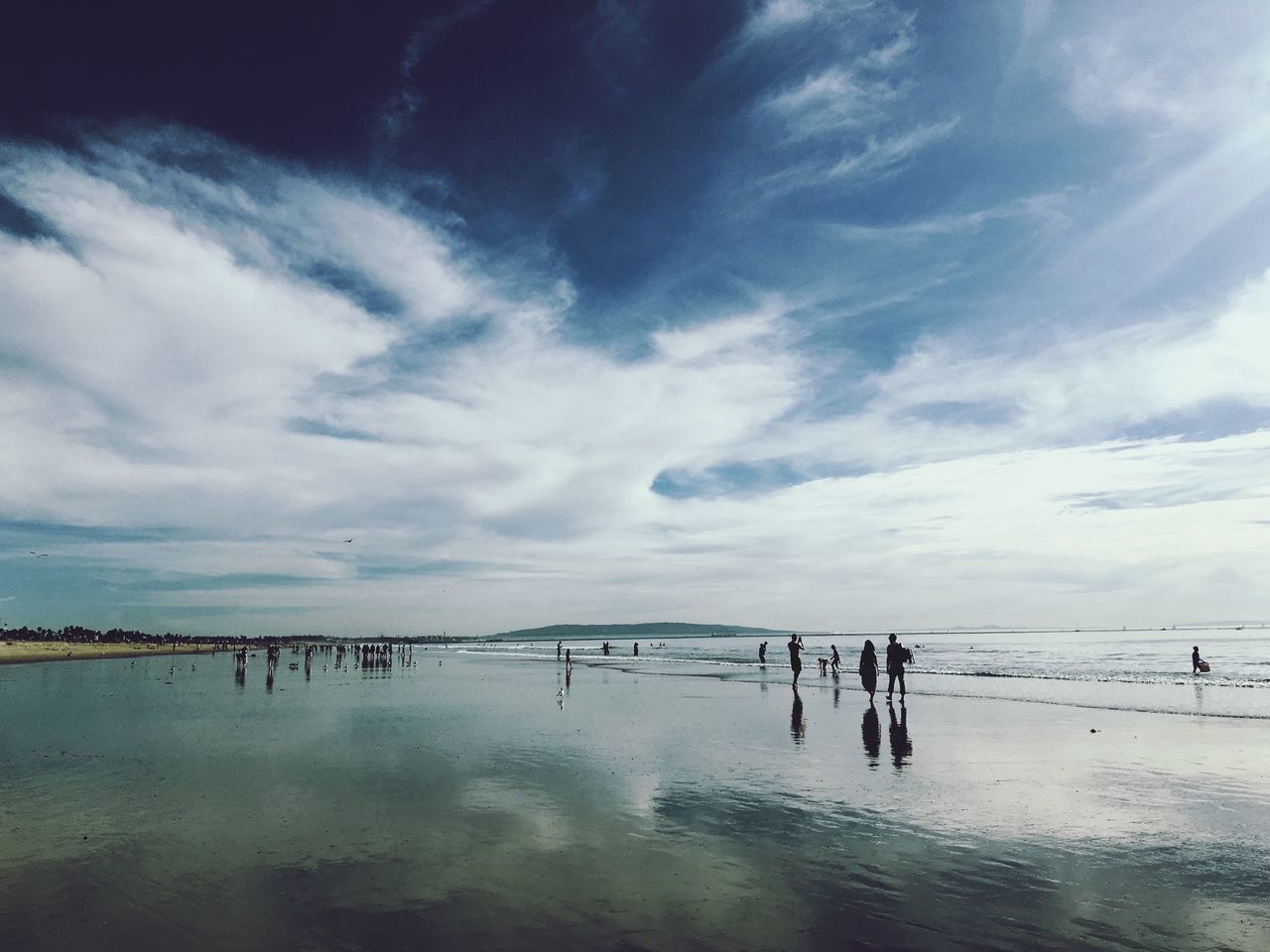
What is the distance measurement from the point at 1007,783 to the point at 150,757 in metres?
19.8

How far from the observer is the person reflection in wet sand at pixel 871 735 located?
18123mm

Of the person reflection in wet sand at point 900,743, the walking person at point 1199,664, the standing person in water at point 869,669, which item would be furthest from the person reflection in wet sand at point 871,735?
the walking person at point 1199,664

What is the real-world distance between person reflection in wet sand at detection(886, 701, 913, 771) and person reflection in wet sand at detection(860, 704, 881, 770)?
37 centimetres

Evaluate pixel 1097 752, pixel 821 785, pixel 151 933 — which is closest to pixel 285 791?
pixel 151 933

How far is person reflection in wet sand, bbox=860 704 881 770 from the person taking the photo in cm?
1812

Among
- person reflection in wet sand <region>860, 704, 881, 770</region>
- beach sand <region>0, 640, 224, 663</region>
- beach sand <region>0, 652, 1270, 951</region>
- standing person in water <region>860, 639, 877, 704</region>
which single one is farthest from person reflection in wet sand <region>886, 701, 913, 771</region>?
beach sand <region>0, 640, 224, 663</region>

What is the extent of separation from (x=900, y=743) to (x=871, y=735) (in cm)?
158

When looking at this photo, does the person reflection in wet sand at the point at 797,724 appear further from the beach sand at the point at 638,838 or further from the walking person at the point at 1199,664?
the walking person at the point at 1199,664

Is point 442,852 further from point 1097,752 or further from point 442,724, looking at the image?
point 1097,752

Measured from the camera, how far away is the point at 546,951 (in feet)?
23.4

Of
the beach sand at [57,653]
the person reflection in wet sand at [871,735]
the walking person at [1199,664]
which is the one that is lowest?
the walking person at [1199,664]

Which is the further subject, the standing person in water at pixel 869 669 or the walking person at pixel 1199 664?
the walking person at pixel 1199 664

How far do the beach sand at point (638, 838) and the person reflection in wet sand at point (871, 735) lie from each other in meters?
0.15

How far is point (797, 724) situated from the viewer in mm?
24281
